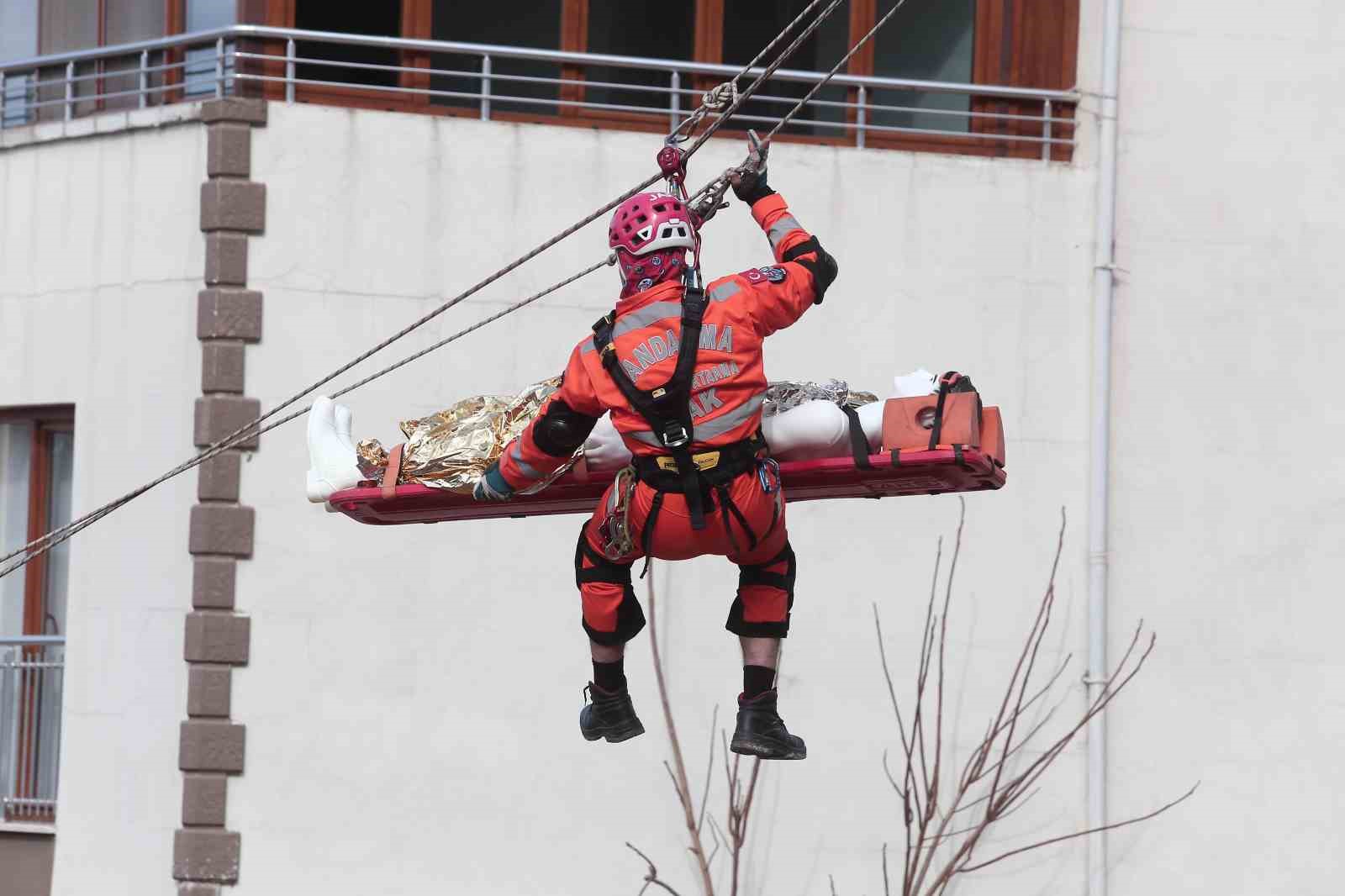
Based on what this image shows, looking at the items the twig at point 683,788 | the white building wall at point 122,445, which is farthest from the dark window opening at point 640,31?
the twig at point 683,788

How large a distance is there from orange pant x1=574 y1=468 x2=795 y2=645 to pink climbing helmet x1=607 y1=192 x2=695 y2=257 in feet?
3.01

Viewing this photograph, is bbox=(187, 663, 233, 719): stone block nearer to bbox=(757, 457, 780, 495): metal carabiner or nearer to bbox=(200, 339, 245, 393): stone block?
bbox=(200, 339, 245, 393): stone block

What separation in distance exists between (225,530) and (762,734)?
20.2 ft

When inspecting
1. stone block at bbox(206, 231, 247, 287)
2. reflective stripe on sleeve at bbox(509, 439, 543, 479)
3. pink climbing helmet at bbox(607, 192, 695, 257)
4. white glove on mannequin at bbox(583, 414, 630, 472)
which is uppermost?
stone block at bbox(206, 231, 247, 287)

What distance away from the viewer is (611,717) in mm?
9758

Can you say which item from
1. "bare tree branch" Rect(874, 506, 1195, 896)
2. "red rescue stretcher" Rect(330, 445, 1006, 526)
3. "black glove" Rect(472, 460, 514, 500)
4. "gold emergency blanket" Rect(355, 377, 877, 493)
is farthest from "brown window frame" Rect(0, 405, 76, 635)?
"black glove" Rect(472, 460, 514, 500)

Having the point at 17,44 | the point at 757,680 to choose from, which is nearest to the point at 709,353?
the point at 757,680

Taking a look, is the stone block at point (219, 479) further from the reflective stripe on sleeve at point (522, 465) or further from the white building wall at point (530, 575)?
the reflective stripe on sleeve at point (522, 465)

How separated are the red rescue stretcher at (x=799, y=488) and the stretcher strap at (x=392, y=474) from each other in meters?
0.02

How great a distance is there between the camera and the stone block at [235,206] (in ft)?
48.8

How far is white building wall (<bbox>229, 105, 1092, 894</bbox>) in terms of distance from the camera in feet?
48.2

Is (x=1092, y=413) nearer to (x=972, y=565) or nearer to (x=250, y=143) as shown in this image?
(x=972, y=565)

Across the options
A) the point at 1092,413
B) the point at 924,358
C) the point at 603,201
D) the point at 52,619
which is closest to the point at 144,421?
the point at 52,619

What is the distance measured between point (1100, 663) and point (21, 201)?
300 inches
